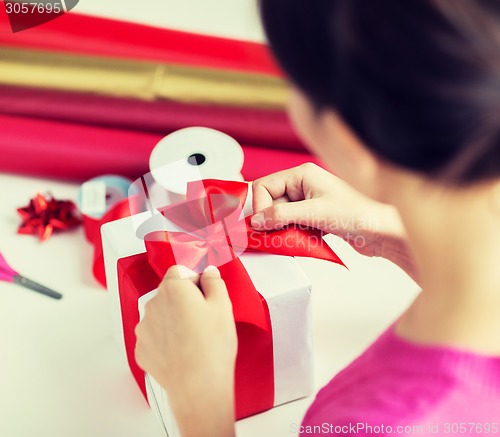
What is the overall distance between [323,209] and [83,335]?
32 centimetres

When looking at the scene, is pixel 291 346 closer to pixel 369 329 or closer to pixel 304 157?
pixel 369 329

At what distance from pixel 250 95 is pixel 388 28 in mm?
613

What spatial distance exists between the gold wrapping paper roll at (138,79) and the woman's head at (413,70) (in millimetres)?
567

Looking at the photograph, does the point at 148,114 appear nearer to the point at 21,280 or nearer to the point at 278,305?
the point at 21,280

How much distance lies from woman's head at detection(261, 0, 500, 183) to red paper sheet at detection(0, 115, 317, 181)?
1.89 feet

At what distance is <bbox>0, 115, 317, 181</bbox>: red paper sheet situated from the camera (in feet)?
3.04

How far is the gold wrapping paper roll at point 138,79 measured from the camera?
3.00 ft

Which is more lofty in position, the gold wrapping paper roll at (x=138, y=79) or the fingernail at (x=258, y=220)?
the fingernail at (x=258, y=220)

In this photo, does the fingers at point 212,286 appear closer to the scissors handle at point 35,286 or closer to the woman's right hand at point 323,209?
the woman's right hand at point 323,209

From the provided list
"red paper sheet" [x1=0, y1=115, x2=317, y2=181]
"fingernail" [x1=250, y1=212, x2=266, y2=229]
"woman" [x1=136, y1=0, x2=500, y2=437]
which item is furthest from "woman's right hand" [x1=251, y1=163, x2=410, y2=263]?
"red paper sheet" [x1=0, y1=115, x2=317, y2=181]

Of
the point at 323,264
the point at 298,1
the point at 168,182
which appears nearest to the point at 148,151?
the point at 168,182

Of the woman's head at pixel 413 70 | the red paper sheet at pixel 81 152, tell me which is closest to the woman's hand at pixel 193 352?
the woman's head at pixel 413 70

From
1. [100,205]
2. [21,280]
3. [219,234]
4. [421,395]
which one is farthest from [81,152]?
[421,395]

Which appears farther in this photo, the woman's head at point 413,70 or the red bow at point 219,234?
the red bow at point 219,234
